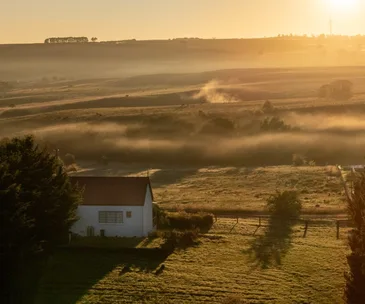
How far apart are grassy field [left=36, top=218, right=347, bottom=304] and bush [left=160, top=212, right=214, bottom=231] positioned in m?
3.24

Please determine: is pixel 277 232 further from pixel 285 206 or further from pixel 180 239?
pixel 180 239

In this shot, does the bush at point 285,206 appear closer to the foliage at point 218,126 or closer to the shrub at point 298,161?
the shrub at point 298,161

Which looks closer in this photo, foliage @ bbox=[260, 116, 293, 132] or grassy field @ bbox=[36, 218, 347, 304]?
grassy field @ bbox=[36, 218, 347, 304]

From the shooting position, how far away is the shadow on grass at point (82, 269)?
2939cm

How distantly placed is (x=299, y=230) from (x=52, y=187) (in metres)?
14.9

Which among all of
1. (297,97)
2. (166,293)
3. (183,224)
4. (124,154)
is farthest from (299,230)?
(297,97)

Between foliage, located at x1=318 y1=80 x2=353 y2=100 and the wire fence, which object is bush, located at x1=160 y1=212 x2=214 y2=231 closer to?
the wire fence

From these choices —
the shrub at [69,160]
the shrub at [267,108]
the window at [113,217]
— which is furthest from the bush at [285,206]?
the shrub at [267,108]

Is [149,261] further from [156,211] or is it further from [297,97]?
[297,97]

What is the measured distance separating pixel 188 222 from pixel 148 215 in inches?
98.4

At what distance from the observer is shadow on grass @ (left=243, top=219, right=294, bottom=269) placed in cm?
3359

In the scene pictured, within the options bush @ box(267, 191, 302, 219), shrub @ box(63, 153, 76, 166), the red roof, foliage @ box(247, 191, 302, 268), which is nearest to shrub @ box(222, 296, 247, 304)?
foliage @ box(247, 191, 302, 268)

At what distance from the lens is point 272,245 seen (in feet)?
119

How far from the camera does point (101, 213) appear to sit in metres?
39.0
